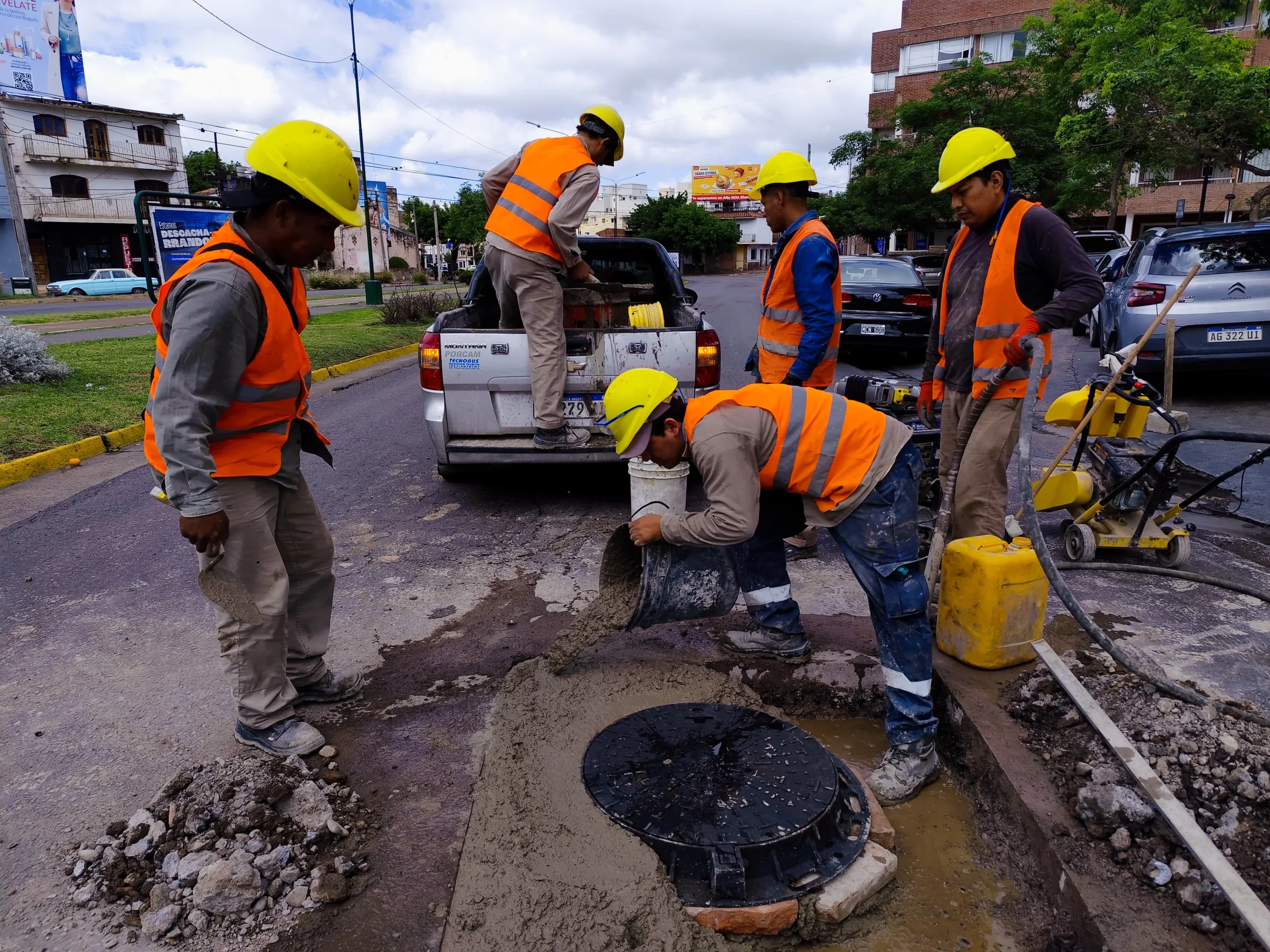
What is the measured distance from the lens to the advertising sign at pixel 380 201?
50.8m

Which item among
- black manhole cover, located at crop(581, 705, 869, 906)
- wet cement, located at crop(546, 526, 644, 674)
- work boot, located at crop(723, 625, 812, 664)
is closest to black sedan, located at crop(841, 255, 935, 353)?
work boot, located at crop(723, 625, 812, 664)

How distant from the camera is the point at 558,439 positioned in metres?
4.93

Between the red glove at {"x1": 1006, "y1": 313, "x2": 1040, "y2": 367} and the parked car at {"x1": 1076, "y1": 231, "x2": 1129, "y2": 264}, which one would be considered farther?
the parked car at {"x1": 1076, "y1": 231, "x2": 1129, "y2": 264}

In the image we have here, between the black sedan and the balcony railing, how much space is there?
139 ft

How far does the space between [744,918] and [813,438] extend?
1361mm

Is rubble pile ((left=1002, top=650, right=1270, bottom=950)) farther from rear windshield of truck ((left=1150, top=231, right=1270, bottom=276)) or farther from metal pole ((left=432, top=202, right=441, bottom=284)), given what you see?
metal pole ((left=432, top=202, right=441, bottom=284))

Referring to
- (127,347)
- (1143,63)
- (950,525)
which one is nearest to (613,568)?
(950,525)

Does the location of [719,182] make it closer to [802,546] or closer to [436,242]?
[436,242]

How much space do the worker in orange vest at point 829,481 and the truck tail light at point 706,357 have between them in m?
2.33

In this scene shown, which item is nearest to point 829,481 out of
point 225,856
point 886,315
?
point 225,856

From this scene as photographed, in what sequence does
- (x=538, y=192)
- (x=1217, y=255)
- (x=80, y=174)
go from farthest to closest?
(x=80, y=174) → (x=1217, y=255) → (x=538, y=192)

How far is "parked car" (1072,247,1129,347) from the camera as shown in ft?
35.4

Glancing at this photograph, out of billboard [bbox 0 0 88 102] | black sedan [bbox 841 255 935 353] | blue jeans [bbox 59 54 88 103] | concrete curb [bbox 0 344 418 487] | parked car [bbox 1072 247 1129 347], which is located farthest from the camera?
blue jeans [bbox 59 54 88 103]

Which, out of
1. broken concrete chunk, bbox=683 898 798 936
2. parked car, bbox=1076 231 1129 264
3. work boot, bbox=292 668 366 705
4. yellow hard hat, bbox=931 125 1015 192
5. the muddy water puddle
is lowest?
the muddy water puddle
